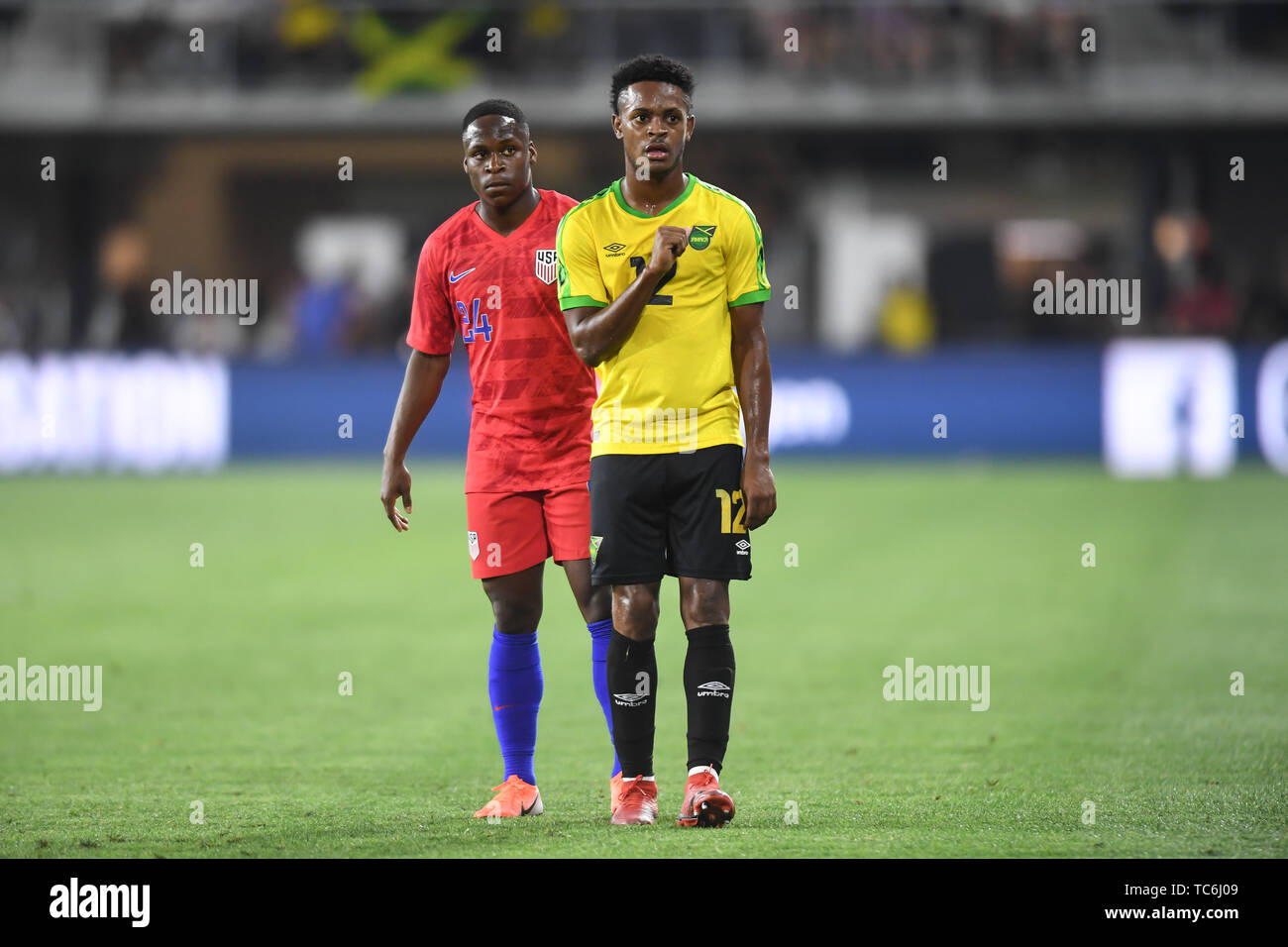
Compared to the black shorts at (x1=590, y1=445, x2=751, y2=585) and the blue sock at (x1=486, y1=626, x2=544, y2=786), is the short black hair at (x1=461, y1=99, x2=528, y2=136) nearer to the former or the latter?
the black shorts at (x1=590, y1=445, x2=751, y2=585)

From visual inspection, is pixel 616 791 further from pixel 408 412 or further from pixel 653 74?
pixel 653 74

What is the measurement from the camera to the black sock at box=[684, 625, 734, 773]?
5.35 m

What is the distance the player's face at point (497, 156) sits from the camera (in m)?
5.64

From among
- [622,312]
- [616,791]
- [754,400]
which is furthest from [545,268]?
[616,791]

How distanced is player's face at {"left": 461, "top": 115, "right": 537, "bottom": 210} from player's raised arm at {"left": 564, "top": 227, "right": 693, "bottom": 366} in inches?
23.8

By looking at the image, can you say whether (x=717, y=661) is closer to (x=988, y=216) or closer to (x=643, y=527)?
(x=643, y=527)

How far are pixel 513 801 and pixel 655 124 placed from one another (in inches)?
89.7

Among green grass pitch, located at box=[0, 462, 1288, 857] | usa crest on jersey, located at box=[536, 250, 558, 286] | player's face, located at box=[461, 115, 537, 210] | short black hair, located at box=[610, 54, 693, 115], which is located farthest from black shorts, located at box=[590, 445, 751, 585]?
short black hair, located at box=[610, 54, 693, 115]

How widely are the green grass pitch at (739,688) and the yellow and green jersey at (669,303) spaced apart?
1272 millimetres

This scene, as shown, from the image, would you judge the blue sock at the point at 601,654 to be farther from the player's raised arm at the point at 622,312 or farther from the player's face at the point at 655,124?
the player's face at the point at 655,124

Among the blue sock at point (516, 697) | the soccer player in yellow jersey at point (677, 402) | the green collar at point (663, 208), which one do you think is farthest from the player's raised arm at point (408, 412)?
the green collar at point (663, 208)

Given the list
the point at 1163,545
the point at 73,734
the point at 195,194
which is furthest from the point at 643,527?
the point at 195,194

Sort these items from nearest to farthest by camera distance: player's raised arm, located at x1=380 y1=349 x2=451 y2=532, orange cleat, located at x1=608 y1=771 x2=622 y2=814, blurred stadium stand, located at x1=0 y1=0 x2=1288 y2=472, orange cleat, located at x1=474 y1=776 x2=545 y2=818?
orange cleat, located at x1=608 y1=771 x2=622 y2=814
orange cleat, located at x1=474 y1=776 x2=545 y2=818
player's raised arm, located at x1=380 y1=349 x2=451 y2=532
blurred stadium stand, located at x1=0 y1=0 x2=1288 y2=472

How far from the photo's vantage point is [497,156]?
5.66 metres
